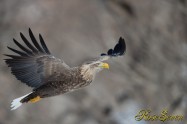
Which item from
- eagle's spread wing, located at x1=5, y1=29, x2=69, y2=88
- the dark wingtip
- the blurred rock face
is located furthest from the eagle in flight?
the blurred rock face

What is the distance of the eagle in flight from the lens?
6961 mm

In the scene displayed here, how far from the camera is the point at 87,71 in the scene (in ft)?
22.9

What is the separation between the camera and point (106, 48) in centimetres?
1231

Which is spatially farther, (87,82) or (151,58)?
(151,58)

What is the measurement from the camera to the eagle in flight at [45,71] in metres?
6.96

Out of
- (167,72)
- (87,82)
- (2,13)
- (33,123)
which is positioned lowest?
(87,82)

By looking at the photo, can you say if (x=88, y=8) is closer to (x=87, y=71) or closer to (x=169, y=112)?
(x=169, y=112)

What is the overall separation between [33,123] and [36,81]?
4.02 metres

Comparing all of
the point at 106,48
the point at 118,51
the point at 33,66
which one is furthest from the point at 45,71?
the point at 106,48

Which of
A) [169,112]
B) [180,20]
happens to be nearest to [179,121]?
[169,112]

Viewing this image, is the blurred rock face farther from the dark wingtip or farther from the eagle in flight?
the eagle in flight

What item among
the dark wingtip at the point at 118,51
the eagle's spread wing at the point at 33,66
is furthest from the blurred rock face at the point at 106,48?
the eagle's spread wing at the point at 33,66

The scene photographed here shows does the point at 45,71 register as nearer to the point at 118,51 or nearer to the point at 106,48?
the point at 118,51

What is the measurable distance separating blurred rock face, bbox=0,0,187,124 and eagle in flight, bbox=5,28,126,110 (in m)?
4.03
